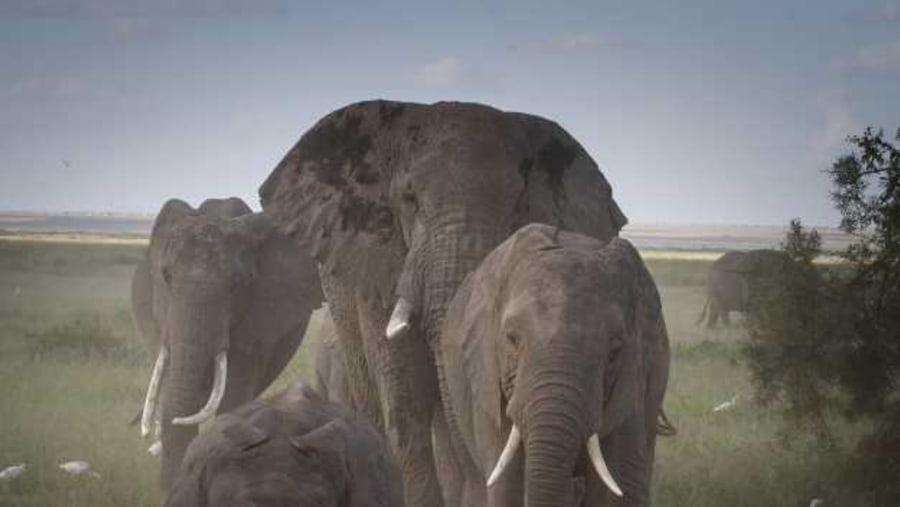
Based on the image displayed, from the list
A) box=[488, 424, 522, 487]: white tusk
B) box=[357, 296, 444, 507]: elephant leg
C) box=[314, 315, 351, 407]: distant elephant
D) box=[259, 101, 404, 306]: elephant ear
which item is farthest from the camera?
box=[314, 315, 351, 407]: distant elephant

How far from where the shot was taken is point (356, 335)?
10.2 metres

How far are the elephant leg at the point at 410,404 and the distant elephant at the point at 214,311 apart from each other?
199cm

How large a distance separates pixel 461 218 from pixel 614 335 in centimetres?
212

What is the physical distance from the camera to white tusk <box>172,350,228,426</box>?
10.8 metres

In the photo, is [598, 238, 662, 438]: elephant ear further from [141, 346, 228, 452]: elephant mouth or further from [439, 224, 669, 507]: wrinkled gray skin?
[141, 346, 228, 452]: elephant mouth

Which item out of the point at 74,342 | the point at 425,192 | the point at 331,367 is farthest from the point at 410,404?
the point at 74,342

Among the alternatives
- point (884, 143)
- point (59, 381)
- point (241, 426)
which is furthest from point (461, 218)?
point (59, 381)

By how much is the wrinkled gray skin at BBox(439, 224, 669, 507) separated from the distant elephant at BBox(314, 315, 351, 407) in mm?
4930

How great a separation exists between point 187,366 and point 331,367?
2.22m

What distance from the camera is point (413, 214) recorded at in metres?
9.12

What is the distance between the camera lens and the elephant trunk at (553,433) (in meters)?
6.54

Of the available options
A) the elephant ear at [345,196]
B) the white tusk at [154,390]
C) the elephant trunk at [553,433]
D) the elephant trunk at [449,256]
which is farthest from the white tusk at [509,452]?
the white tusk at [154,390]

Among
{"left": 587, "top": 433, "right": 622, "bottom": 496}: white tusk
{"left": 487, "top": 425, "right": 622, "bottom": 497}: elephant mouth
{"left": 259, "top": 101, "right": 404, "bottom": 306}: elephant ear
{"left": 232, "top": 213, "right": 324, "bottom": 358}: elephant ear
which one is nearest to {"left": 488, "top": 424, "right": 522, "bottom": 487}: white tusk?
{"left": 487, "top": 425, "right": 622, "bottom": 497}: elephant mouth

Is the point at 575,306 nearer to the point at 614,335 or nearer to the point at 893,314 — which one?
the point at 614,335
